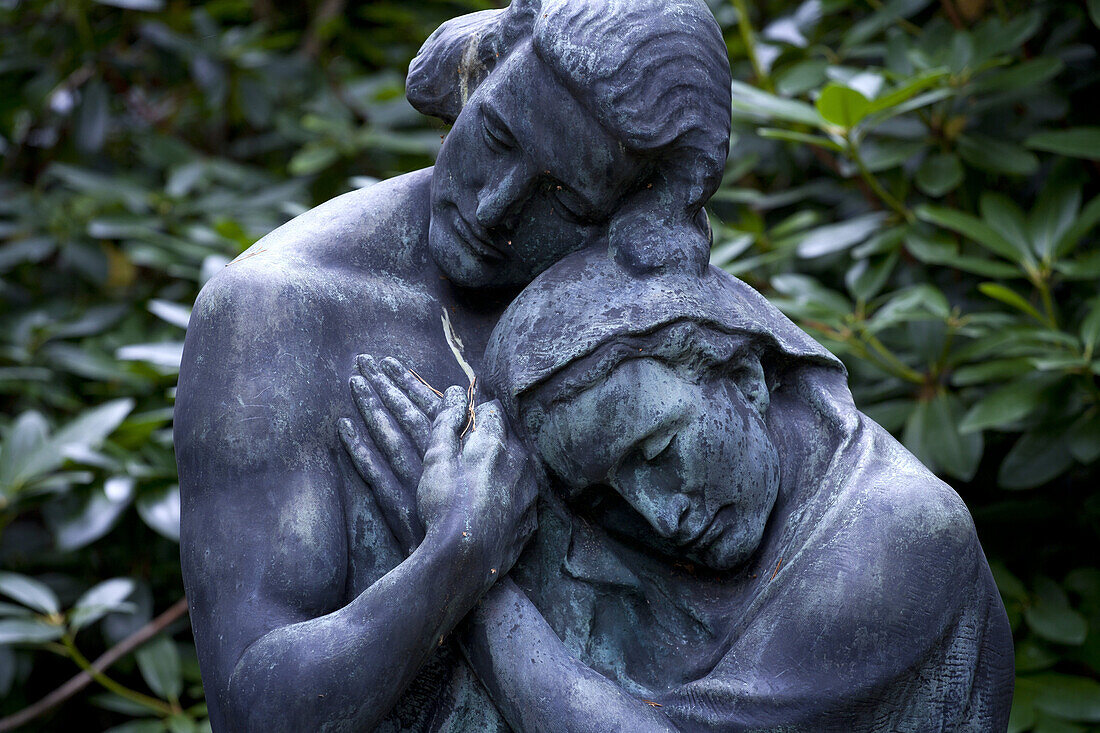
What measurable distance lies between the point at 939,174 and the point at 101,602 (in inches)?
70.5

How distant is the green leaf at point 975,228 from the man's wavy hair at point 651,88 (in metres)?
1.03

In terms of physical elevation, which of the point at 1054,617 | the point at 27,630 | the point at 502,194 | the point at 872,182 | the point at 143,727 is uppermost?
the point at 502,194

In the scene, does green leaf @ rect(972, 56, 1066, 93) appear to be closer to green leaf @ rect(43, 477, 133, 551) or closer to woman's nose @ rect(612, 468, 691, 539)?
woman's nose @ rect(612, 468, 691, 539)

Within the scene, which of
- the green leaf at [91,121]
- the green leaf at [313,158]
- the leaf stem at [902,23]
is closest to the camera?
the leaf stem at [902,23]

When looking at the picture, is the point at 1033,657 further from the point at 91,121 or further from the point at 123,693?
the point at 91,121

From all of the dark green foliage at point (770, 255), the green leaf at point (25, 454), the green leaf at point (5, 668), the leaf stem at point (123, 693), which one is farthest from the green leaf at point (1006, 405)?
the green leaf at point (5, 668)

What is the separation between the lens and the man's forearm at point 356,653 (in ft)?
3.26

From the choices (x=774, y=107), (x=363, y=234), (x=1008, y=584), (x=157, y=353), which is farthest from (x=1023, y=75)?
(x=157, y=353)

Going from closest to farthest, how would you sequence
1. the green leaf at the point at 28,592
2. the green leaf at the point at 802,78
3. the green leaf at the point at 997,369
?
the green leaf at the point at 997,369 → the green leaf at the point at 28,592 → the green leaf at the point at 802,78

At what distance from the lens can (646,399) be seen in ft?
3.58

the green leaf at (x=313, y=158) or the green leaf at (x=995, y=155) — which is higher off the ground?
the green leaf at (x=995, y=155)

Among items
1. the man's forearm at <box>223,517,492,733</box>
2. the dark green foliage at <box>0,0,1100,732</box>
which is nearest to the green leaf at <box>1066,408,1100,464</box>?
the dark green foliage at <box>0,0,1100,732</box>

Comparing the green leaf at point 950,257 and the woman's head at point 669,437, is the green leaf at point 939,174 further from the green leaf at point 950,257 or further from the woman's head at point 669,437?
the woman's head at point 669,437

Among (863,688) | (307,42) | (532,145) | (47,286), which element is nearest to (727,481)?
(863,688)
